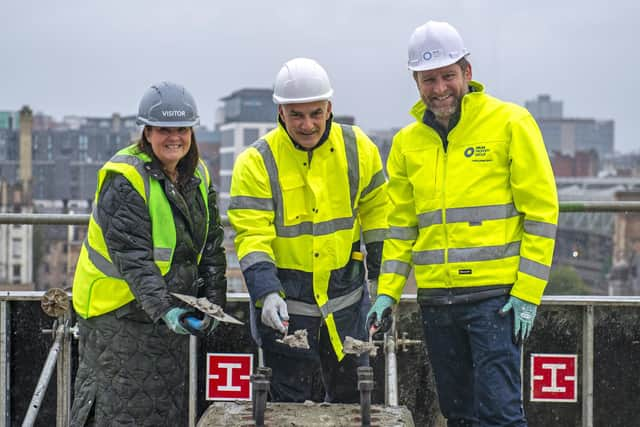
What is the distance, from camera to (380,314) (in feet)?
17.2

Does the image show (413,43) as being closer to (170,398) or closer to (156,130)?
(156,130)

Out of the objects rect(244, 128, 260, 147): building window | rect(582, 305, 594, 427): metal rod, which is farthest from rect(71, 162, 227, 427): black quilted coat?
rect(244, 128, 260, 147): building window

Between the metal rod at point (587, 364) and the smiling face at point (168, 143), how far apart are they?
8.92 feet

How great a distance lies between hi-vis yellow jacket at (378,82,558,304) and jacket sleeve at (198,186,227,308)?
92cm

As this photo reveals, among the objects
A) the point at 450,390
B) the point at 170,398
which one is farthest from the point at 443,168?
the point at 170,398

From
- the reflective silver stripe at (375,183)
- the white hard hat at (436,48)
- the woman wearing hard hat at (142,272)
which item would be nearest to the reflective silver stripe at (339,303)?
the reflective silver stripe at (375,183)

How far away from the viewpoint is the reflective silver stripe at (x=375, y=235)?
5523 millimetres

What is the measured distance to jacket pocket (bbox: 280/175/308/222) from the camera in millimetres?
5309

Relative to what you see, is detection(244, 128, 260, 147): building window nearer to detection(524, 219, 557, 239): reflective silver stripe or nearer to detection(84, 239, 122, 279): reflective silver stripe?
detection(84, 239, 122, 279): reflective silver stripe

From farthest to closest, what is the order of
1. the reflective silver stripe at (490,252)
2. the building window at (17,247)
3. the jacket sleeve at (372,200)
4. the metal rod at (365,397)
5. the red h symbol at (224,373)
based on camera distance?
the building window at (17,247)
the red h symbol at (224,373)
the jacket sleeve at (372,200)
the reflective silver stripe at (490,252)
the metal rod at (365,397)

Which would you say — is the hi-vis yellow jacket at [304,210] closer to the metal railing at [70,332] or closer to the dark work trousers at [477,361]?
the dark work trousers at [477,361]

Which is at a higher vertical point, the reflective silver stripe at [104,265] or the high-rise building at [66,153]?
the high-rise building at [66,153]

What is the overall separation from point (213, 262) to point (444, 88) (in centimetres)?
134

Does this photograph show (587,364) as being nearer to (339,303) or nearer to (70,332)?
(339,303)
